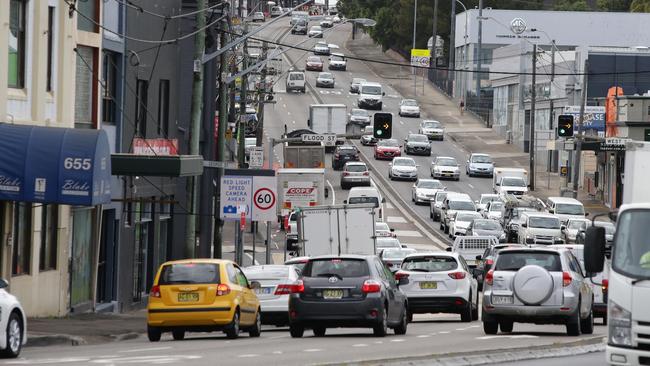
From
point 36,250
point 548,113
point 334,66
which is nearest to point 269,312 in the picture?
point 36,250

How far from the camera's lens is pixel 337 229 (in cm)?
4309

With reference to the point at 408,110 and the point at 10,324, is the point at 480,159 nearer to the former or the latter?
the point at 408,110

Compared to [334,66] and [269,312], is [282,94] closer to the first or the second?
[334,66]

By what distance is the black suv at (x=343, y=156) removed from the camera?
287 feet

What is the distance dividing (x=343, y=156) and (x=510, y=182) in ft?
44.2

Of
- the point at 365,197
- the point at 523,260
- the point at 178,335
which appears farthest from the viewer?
the point at 365,197

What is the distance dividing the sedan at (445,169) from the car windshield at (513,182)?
632 centimetres

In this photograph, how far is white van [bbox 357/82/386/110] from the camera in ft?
362

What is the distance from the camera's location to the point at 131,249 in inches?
1535

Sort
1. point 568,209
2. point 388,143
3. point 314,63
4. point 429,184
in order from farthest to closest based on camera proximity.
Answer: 1. point 314,63
2. point 388,143
3. point 429,184
4. point 568,209

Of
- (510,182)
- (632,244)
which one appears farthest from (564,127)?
(632,244)

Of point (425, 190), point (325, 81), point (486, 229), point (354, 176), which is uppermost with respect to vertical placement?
point (325, 81)

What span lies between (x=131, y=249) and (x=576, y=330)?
53.4 ft

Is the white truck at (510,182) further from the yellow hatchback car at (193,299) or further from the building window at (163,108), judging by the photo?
the yellow hatchback car at (193,299)
